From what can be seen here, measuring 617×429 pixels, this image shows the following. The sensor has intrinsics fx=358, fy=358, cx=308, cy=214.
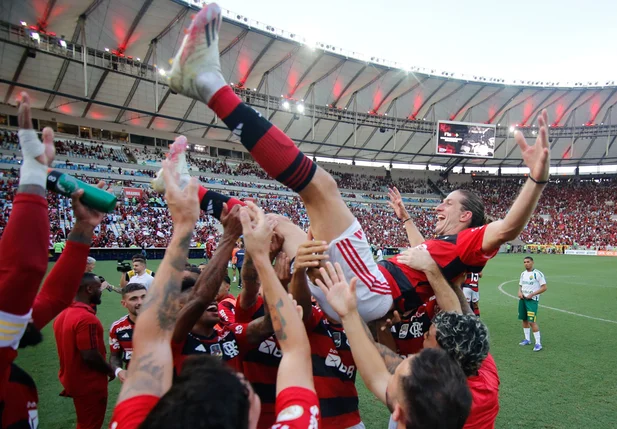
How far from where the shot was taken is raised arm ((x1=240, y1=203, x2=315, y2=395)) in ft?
4.74

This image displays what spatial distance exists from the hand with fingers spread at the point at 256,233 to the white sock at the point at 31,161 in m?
0.88

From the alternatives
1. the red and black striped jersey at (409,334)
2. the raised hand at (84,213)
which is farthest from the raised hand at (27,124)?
the red and black striped jersey at (409,334)

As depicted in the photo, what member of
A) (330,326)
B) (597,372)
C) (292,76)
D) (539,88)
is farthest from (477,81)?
(330,326)

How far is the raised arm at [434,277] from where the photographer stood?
282 cm

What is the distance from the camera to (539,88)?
41.3 meters

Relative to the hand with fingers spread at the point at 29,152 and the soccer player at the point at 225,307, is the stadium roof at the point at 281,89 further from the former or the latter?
the hand with fingers spread at the point at 29,152

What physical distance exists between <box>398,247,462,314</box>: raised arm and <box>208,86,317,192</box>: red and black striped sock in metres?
1.21

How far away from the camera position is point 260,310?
347 centimetres

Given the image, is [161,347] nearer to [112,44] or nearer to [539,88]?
[112,44]

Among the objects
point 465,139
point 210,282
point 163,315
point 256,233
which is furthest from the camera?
point 465,139

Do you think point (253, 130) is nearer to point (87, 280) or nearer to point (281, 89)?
point (87, 280)

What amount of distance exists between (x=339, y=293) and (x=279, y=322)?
0.53 metres

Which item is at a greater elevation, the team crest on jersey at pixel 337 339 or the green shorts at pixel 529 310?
the green shorts at pixel 529 310

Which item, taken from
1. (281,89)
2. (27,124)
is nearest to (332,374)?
(27,124)
